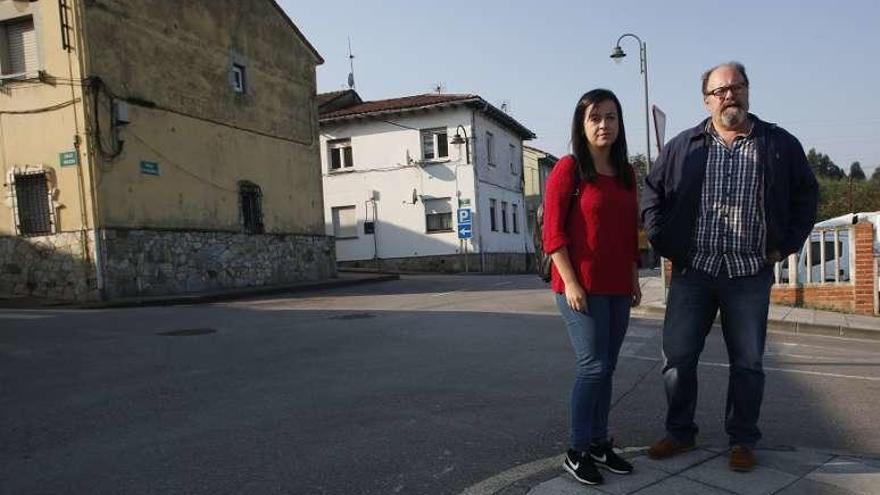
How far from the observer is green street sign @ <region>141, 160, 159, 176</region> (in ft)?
53.5

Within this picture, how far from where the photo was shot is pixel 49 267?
610 inches

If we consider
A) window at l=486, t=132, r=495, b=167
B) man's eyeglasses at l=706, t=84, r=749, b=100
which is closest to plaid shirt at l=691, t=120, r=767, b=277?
man's eyeglasses at l=706, t=84, r=749, b=100

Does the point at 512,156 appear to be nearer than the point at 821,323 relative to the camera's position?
No

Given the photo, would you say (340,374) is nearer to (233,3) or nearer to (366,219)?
(233,3)

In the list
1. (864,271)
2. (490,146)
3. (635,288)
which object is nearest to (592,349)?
(635,288)

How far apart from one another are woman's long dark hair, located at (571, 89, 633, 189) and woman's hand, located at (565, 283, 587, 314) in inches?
20.5

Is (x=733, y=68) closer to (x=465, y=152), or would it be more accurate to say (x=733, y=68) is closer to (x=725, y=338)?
(x=725, y=338)

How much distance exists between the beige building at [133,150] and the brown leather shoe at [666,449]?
1417 cm

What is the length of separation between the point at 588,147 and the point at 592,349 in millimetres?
980

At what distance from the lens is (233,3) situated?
2006 cm

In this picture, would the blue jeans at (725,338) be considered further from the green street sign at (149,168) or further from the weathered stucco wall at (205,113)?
the green street sign at (149,168)

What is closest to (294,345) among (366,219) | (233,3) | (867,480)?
(867,480)

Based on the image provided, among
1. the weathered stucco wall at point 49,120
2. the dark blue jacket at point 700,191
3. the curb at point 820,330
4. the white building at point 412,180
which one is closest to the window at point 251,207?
the weathered stucco wall at point 49,120

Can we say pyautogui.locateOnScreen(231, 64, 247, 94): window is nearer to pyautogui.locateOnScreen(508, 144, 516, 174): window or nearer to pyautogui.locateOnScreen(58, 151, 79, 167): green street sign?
pyautogui.locateOnScreen(58, 151, 79, 167): green street sign
